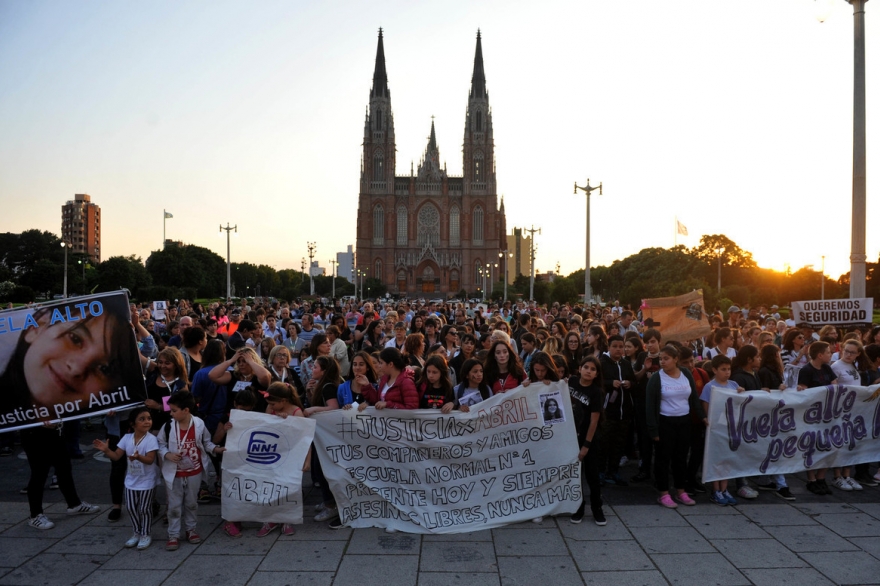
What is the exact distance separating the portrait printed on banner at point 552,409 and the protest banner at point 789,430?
1754mm

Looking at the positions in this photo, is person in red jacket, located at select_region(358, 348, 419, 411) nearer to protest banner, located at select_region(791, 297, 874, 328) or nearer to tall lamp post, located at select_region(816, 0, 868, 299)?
protest banner, located at select_region(791, 297, 874, 328)

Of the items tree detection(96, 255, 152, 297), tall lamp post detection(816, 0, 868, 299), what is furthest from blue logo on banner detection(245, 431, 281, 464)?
tree detection(96, 255, 152, 297)

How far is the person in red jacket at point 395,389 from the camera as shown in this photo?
6.01 meters

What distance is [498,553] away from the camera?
5211 millimetres

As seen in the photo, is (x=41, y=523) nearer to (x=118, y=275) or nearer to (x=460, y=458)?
(x=460, y=458)

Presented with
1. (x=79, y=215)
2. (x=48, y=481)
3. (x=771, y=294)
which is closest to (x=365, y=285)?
(x=771, y=294)

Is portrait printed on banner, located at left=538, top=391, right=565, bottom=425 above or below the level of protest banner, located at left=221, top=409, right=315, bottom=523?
above

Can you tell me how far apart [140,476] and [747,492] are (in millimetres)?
5916

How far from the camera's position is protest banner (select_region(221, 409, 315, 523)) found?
5.62 metres

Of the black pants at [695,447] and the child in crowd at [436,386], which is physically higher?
the child in crowd at [436,386]

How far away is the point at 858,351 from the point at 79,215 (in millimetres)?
194089

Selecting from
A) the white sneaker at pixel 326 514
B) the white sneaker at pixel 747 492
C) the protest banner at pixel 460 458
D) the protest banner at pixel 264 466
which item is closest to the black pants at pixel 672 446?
the white sneaker at pixel 747 492

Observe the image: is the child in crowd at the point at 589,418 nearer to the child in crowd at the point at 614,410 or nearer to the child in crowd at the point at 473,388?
the child in crowd at the point at 473,388

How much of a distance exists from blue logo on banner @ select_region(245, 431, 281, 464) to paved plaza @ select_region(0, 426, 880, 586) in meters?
0.65
